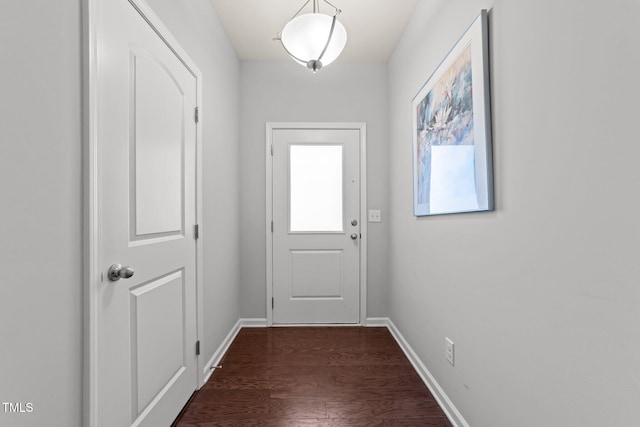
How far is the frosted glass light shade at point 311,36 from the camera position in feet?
5.34

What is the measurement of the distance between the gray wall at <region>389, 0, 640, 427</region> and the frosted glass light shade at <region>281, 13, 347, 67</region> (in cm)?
63

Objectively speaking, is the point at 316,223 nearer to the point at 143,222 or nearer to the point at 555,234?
the point at 143,222

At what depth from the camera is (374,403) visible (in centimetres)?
170

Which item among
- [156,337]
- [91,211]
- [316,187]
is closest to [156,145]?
[91,211]

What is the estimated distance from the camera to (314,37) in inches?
65.1

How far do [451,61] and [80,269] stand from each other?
1.82m

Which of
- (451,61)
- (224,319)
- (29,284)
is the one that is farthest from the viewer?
(224,319)

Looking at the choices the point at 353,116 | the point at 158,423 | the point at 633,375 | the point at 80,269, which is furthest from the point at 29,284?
the point at 353,116

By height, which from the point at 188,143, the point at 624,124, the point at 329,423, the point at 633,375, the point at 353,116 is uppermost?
the point at 353,116

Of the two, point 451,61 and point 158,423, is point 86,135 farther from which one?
point 451,61

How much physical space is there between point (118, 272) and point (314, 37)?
4.94ft

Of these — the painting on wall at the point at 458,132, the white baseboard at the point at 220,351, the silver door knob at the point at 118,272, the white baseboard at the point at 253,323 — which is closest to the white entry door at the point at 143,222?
the silver door knob at the point at 118,272

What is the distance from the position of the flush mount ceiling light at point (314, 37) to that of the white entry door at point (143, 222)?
645 millimetres

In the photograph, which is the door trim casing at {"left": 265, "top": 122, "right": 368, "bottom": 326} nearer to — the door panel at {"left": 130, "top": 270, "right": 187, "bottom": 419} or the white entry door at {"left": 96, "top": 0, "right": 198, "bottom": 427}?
the white entry door at {"left": 96, "top": 0, "right": 198, "bottom": 427}
